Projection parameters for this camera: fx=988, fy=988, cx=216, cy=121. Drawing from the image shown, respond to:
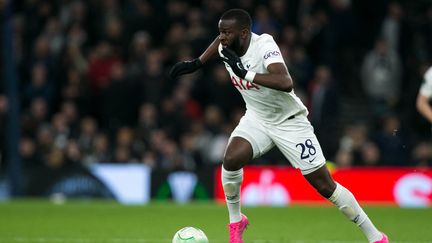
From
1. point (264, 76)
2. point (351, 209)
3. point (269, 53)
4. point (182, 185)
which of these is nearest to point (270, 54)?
point (269, 53)

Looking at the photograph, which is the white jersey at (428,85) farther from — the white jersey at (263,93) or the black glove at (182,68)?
the black glove at (182,68)

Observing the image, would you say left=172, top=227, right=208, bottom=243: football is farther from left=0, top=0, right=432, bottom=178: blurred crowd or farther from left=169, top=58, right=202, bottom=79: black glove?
left=0, top=0, right=432, bottom=178: blurred crowd

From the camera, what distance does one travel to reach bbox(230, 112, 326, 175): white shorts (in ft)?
28.0

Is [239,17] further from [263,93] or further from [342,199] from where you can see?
[342,199]

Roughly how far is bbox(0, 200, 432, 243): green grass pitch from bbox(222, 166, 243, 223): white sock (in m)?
1.05

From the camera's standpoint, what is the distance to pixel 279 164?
57.4 feet

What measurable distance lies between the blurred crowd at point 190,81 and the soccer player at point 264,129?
8094 millimetres

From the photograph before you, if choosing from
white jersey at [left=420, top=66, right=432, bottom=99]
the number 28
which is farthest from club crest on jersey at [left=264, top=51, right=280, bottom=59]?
white jersey at [left=420, top=66, right=432, bottom=99]

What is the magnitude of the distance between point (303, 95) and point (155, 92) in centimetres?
265

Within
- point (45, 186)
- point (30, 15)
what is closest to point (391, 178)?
point (45, 186)

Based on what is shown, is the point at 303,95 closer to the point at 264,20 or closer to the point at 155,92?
the point at 264,20

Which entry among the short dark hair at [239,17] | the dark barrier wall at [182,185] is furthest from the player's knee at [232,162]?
the dark barrier wall at [182,185]

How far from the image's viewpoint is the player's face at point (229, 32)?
8.44m

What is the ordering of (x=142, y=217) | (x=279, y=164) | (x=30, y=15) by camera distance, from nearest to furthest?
1. (x=142, y=217)
2. (x=279, y=164)
3. (x=30, y=15)
